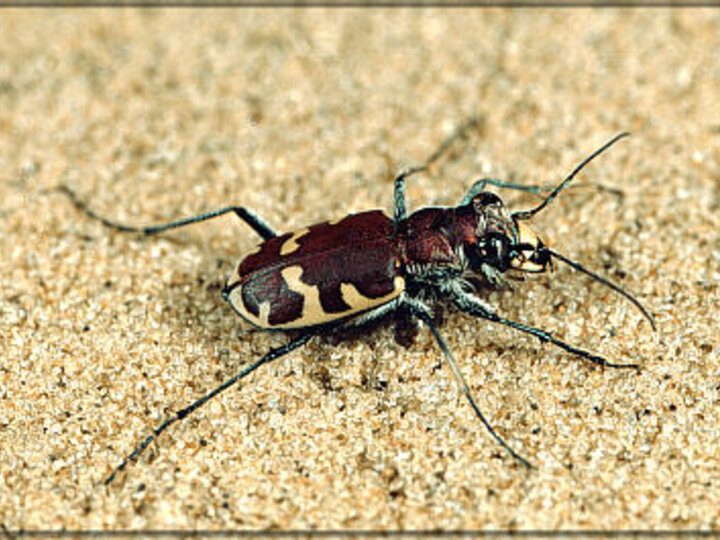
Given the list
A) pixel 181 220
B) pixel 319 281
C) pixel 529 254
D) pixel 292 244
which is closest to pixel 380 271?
pixel 319 281

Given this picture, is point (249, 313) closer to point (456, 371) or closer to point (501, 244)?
point (456, 371)

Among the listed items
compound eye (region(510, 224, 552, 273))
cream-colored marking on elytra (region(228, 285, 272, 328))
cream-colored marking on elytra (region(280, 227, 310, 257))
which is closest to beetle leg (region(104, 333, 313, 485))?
cream-colored marking on elytra (region(228, 285, 272, 328))

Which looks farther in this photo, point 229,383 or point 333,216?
point 333,216

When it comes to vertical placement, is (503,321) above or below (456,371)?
above

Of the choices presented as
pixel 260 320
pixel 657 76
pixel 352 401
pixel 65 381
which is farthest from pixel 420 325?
pixel 657 76

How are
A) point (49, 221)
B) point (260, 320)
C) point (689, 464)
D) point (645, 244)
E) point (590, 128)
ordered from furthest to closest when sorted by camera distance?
1. point (590, 128)
2. point (49, 221)
3. point (645, 244)
4. point (260, 320)
5. point (689, 464)

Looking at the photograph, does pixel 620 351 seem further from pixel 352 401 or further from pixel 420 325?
pixel 352 401

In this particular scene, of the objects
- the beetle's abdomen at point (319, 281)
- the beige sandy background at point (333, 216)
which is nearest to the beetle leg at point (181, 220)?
the beige sandy background at point (333, 216)
